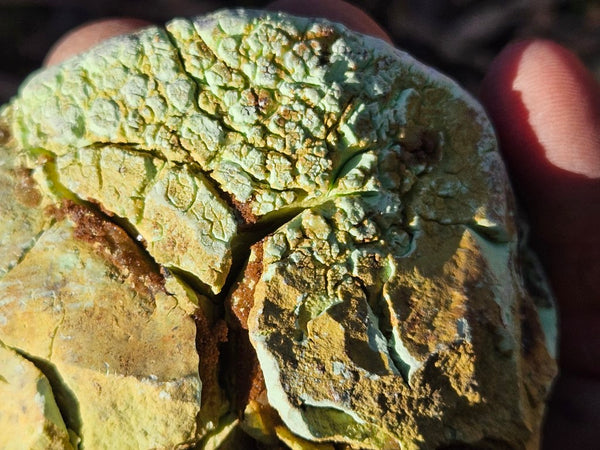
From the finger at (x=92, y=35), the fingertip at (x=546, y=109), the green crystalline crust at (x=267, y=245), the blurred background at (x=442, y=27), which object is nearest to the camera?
the green crystalline crust at (x=267, y=245)

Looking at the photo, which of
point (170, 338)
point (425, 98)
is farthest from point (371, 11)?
point (170, 338)

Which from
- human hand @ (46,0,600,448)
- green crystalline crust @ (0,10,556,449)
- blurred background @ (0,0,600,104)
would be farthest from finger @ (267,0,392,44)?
blurred background @ (0,0,600,104)

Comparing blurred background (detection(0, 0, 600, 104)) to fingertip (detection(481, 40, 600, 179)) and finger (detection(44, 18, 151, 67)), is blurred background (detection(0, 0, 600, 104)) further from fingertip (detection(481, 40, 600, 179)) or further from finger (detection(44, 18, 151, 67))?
fingertip (detection(481, 40, 600, 179))

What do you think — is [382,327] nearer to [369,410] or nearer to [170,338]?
[369,410]

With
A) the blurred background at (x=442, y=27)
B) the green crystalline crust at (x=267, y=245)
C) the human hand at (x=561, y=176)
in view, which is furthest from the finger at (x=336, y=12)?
the blurred background at (x=442, y=27)

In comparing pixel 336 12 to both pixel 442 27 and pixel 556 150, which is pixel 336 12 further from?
pixel 442 27

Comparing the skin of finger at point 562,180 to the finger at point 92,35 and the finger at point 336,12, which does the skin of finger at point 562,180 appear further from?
the finger at point 92,35
